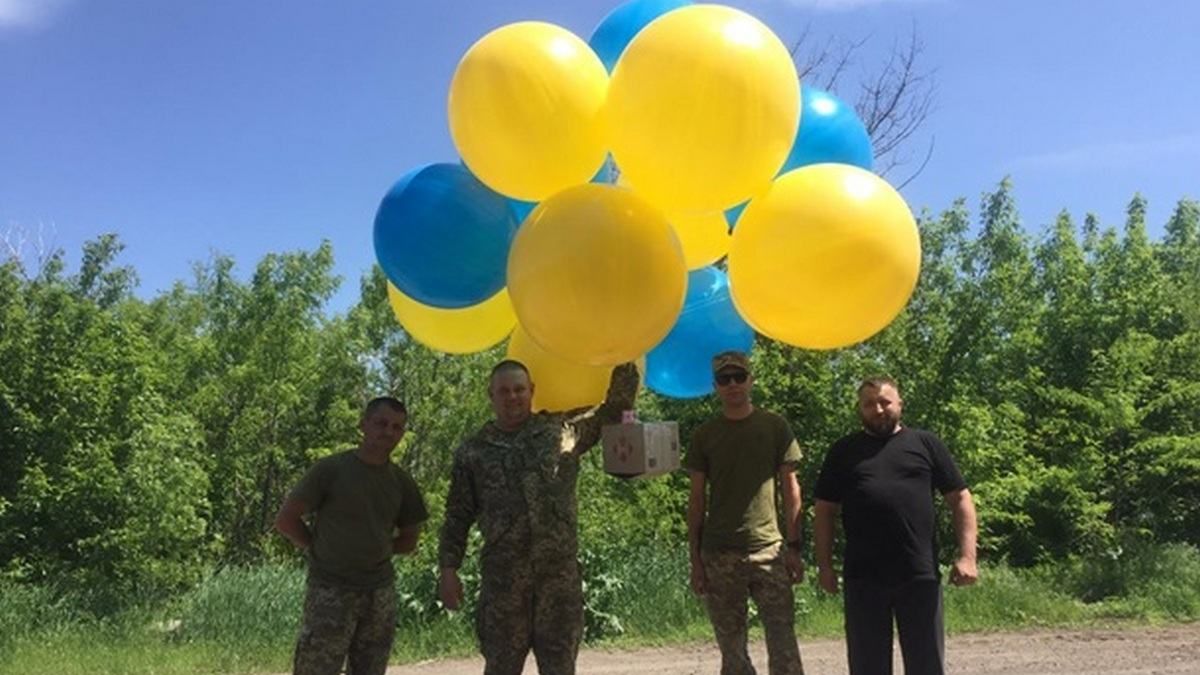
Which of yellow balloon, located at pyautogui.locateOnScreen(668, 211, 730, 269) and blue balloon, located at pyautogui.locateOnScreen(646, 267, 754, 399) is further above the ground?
yellow balloon, located at pyautogui.locateOnScreen(668, 211, 730, 269)

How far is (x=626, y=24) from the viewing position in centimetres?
404

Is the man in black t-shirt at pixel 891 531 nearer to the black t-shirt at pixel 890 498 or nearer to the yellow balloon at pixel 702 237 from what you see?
the black t-shirt at pixel 890 498

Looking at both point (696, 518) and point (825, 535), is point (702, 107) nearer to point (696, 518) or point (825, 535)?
point (696, 518)

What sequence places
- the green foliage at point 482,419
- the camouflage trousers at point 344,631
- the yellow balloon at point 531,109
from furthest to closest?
the green foliage at point 482,419
the camouflage trousers at point 344,631
the yellow balloon at point 531,109

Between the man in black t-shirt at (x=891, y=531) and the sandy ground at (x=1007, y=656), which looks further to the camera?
the sandy ground at (x=1007, y=656)

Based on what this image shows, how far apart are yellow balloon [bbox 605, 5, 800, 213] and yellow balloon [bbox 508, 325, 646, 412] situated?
0.85m

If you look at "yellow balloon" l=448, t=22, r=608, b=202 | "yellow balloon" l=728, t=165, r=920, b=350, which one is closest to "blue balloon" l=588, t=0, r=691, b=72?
"yellow balloon" l=448, t=22, r=608, b=202

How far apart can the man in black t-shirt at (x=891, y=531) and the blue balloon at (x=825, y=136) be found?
0.89m

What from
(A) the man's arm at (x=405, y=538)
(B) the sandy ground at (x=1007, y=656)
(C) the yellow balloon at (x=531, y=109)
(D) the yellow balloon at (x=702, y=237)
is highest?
(C) the yellow balloon at (x=531, y=109)

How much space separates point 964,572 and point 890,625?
0.35 meters

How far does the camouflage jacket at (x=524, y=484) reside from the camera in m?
3.61

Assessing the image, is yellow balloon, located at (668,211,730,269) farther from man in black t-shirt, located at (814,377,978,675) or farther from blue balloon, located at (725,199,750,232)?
man in black t-shirt, located at (814,377,978,675)

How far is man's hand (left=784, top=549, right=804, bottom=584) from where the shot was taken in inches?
152

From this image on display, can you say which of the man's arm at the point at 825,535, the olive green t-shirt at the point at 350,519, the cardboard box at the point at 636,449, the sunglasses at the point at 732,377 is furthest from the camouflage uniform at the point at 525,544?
the man's arm at the point at 825,535
